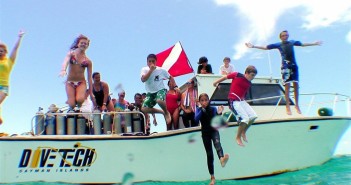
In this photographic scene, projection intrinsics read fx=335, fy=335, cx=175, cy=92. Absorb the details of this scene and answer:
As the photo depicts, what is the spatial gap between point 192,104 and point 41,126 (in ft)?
9.97

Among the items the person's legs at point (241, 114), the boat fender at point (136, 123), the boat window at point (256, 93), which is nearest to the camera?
the person's legs at point (241, 114)

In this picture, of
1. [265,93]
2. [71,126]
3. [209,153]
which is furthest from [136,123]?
[265,93]

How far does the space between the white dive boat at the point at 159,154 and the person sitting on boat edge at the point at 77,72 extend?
0.46m

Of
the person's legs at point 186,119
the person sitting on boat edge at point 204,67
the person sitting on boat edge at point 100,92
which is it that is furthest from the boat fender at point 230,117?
the person sitting on boat edge at point 100,92

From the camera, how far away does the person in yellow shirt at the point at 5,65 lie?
5582 mm

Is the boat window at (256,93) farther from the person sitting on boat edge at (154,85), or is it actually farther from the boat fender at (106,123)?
the boat fender at (106,123)

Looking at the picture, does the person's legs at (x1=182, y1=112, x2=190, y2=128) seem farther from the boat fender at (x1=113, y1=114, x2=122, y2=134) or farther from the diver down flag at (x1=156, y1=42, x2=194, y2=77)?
the diver down flag at (x1=156, y1=42, x2=194, y2=77)

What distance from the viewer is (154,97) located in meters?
6.60

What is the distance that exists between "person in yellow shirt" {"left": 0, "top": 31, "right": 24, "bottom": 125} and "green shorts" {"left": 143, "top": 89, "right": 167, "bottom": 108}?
2.49 meters

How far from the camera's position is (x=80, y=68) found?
20.0ft

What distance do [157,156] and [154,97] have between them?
1.16 meters

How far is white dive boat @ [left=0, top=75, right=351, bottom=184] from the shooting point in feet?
19.6

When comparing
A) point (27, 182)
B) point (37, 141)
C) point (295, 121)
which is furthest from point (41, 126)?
point (295, 121)

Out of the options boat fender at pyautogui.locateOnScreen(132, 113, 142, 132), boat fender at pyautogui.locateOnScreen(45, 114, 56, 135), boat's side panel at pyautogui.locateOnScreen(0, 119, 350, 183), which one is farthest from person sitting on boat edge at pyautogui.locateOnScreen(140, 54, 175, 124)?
boat fender at pyautogui.locateOnScreen(45, 114, 56, 135)
